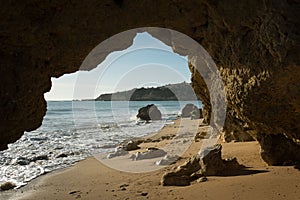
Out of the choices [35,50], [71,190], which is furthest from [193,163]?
[35,50]

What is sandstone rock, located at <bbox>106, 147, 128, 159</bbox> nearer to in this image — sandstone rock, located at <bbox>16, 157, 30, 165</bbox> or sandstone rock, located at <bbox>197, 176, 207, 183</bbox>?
sandstone rock, located at <bbox>16, 157, 30, 165</bbox>

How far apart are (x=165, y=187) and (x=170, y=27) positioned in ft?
11.8

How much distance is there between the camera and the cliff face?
532cm

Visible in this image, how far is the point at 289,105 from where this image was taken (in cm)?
596

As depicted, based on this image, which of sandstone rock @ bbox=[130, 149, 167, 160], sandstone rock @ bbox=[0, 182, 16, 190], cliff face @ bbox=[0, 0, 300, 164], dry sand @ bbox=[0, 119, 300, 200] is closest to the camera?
cliff face @ bbox=[0, 0, 300, 164]

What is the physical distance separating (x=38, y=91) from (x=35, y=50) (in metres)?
0.84

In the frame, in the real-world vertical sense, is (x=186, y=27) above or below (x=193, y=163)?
above

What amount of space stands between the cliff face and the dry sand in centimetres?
120

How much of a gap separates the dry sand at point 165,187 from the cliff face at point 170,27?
120 centimetres

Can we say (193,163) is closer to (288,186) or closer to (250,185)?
(250,185)

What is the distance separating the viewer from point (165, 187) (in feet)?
22.6

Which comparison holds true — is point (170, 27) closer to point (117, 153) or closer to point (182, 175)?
point (182, 175)

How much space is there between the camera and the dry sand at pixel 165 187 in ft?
19.5

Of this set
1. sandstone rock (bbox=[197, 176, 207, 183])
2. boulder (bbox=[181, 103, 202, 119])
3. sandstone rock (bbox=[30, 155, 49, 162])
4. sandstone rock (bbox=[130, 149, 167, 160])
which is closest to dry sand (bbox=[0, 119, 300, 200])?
sandstone rock (bbox=[197, 176, 207, 183])
